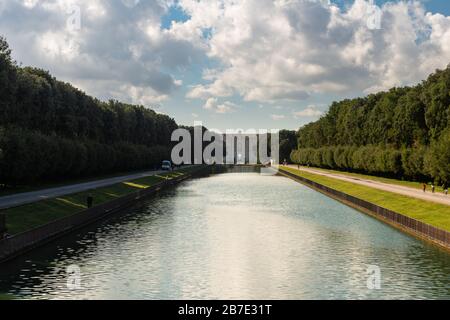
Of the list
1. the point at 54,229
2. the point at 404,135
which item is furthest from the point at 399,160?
the point at 54,229

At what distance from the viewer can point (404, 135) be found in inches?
3684

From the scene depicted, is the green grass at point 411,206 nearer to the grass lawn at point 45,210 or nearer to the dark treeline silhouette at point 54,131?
the grass lawn at point 45,210

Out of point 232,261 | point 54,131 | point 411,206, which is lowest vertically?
point 232,261

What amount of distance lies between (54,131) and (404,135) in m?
50.6

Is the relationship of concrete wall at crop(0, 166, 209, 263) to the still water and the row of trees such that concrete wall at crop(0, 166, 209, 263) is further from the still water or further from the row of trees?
the row of trees

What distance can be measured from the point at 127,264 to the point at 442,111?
203 ft

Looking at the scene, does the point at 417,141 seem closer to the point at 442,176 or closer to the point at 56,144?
the point at 442,176

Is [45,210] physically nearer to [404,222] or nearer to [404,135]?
[404,222]

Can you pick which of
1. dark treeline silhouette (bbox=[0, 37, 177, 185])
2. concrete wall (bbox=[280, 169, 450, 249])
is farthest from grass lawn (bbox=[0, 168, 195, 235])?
concrete wall (bbox=[280, 169, 450, 249])

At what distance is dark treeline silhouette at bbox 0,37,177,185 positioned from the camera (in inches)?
2259

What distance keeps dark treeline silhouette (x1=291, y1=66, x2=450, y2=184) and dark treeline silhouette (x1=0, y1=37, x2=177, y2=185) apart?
39.5 metres

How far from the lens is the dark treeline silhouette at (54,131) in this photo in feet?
188
